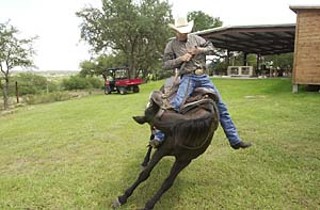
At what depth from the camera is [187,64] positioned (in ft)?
11.8

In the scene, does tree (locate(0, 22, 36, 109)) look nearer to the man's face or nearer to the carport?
the carport

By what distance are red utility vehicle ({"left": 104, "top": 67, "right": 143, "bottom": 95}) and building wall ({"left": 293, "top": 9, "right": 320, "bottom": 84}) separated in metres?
9.33

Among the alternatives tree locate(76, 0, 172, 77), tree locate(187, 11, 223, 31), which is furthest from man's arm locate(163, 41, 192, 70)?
tree locate(187, 11, 223, 31)

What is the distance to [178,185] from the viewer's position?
4.35 meters

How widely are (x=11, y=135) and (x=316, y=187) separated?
656cm

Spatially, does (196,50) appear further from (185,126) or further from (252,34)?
(252,34)

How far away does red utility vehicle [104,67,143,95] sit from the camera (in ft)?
65.4

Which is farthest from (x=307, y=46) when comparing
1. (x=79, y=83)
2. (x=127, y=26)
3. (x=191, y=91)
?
(x=79, y=83)

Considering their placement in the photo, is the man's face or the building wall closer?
the man's face

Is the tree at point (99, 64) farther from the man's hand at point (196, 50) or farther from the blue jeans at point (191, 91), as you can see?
the man's hand at point (196, 50)

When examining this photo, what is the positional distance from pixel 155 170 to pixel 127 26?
68.0 ft

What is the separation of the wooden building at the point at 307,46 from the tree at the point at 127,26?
13.0m

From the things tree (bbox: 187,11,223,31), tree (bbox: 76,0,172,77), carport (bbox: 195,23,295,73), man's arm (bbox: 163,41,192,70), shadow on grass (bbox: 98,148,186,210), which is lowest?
shadow on grass (bbox: 98,148,186,210)

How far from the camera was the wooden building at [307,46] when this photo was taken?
13.1m
